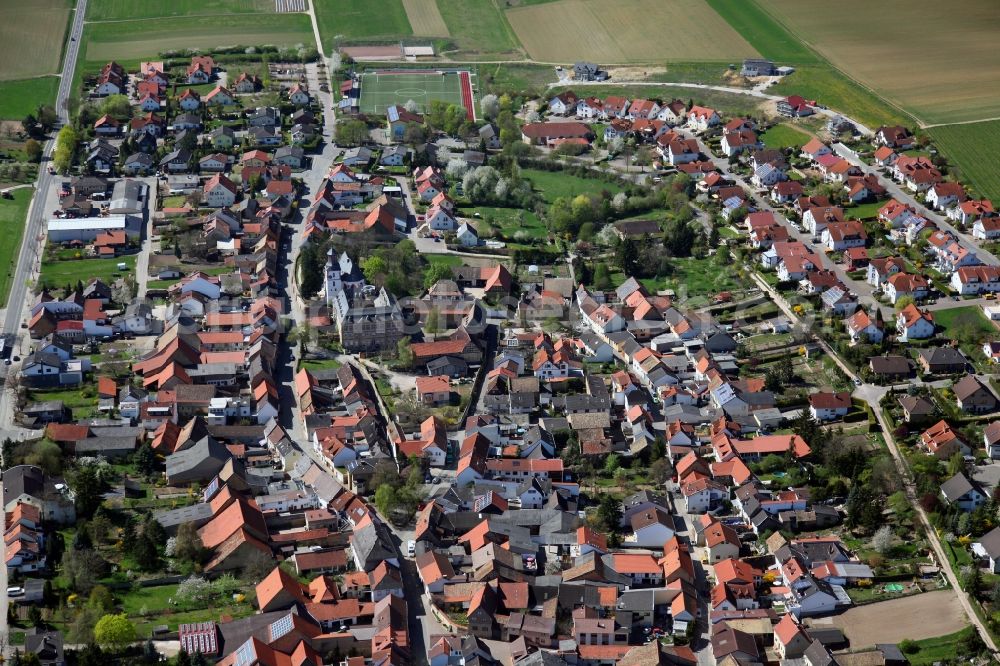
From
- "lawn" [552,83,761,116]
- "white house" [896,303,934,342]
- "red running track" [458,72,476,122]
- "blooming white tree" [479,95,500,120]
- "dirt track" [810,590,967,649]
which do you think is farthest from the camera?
"lawn" [552,83,761,116]

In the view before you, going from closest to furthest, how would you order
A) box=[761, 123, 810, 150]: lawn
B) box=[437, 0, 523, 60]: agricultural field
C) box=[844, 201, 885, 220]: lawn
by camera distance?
box=[844, 201, 885, 220]: lawn
box=[761, 123, 810, 150]: lawn
box=[437, 0, 523, 60]: agricultural field

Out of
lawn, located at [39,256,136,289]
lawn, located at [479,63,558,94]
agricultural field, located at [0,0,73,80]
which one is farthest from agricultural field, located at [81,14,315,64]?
lawn, located at [39,256,136,289]

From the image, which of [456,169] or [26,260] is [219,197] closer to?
[26,260]

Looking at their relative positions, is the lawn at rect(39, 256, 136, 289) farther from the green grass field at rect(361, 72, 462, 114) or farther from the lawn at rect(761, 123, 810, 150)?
the lawn at rect(761, 123, 810, 150)

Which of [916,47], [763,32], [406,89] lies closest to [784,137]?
[916,47]

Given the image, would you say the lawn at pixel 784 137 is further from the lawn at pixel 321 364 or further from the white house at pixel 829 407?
the lawn at pixel 321 364

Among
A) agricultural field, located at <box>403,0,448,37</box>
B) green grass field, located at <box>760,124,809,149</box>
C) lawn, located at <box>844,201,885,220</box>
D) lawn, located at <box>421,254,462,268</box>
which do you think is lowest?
lawn, located at <box>421,254,462,268</box>
